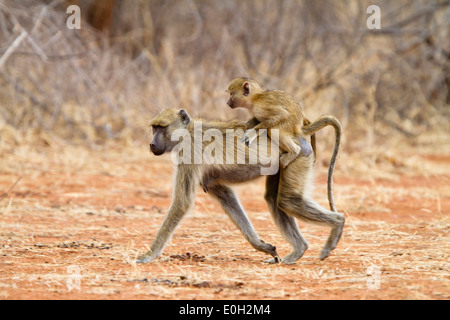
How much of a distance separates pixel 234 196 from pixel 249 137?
0.50 meters

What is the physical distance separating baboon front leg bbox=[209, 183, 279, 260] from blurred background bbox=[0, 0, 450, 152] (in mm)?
4378

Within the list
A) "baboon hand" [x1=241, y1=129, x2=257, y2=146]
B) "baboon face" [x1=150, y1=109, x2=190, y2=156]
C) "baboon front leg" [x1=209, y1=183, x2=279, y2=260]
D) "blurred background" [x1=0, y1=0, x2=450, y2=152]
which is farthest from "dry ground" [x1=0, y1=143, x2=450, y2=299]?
"blurred background" [x1=0, y1=0, x2=450, y2=152]

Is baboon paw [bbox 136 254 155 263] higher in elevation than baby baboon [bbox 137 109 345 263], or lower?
lower

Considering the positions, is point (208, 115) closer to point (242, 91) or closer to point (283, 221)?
point (242, 91)

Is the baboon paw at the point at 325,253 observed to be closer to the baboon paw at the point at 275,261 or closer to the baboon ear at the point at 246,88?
the baboon paw at the point at 275,261

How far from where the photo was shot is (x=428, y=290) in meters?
3.58

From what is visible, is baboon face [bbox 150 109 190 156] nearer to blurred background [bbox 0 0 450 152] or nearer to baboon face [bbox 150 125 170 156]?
baboon face [bbox 150 125 170 156]

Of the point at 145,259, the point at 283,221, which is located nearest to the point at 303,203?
the point at 283,221

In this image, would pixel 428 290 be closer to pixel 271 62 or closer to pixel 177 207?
pixel 177 207

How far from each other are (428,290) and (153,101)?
7226 mm

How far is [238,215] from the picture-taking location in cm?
475

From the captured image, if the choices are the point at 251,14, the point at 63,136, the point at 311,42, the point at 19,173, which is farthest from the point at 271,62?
the point at 19,173

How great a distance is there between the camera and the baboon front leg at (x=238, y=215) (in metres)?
4.66

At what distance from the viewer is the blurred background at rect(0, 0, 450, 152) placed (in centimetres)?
977
